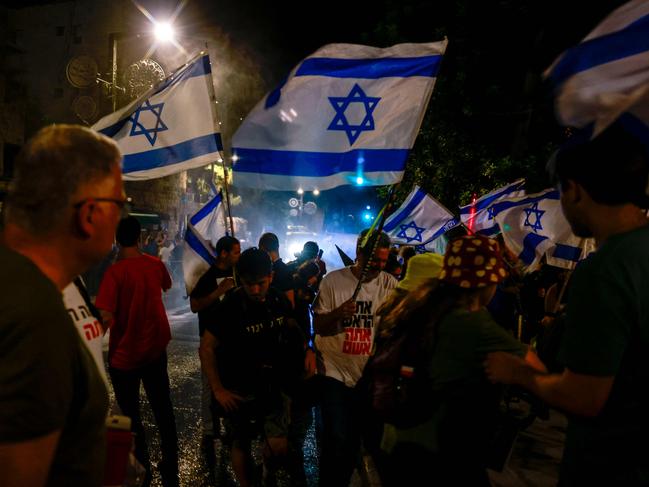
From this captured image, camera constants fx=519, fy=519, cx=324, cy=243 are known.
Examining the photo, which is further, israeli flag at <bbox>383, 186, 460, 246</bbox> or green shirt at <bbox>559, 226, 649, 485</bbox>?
israeli flag at <bbox>383, 186, 460, 246</bbox>

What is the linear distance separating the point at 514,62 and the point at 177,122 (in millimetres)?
14127

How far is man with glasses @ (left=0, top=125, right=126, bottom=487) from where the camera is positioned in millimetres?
1323

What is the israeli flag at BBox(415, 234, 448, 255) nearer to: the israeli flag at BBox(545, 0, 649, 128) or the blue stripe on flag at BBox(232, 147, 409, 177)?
the blue stripe on flag at BBox(232, 147, 409, 177)

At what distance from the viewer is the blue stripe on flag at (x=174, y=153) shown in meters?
5.20

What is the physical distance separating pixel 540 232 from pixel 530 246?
0.28 m

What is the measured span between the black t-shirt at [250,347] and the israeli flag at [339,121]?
113cm

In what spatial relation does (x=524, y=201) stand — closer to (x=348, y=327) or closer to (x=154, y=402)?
(x=348, y=327)

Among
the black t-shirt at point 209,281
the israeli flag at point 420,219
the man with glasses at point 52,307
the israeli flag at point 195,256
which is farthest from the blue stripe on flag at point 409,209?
the man with glasses at point 52,307

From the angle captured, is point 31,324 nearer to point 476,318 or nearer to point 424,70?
point 476,318

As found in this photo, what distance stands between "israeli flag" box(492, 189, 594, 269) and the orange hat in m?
5.38

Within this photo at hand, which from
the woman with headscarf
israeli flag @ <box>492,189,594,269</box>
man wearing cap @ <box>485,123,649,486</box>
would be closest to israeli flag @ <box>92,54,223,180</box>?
the woman with headscarf

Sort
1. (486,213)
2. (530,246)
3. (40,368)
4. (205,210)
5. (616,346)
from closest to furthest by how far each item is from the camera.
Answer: (40,368), (616,346), (205,210), (530,246), (486,213)

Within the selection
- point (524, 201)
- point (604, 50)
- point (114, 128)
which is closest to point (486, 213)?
point (524, 201)

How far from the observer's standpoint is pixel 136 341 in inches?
186
